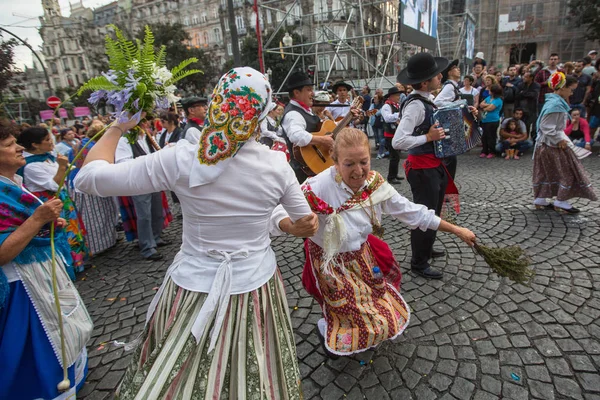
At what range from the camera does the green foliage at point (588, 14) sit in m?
24.0

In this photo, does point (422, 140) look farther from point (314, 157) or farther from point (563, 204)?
point (563, 204)

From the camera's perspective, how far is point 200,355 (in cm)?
146

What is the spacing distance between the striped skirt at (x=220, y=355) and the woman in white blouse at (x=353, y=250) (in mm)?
Answer: 649

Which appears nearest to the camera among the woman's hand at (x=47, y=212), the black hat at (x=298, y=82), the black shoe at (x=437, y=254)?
the woman's hand at (x=47, y=212)

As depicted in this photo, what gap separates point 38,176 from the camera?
11.8ft

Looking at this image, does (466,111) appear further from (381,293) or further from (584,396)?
(584,396)

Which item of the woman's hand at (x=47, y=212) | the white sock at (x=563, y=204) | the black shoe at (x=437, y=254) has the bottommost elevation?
the black shoe at (x=437, y=254)

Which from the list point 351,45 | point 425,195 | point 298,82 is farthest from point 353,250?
point 351,45

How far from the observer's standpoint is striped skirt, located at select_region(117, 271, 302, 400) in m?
1.41

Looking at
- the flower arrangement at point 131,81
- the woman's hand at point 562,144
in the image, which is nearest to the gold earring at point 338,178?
the flower arrangement at point 131,81

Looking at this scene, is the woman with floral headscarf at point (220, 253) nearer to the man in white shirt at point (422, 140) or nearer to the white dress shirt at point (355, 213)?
the white dress shirt at point (355, 213)

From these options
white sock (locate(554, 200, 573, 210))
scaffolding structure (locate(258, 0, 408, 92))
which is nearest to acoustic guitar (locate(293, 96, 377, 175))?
white sock (locate(554, 200, 573, 210))

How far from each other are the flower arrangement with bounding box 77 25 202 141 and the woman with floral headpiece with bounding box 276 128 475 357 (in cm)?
111

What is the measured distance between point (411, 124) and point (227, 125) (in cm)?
255
